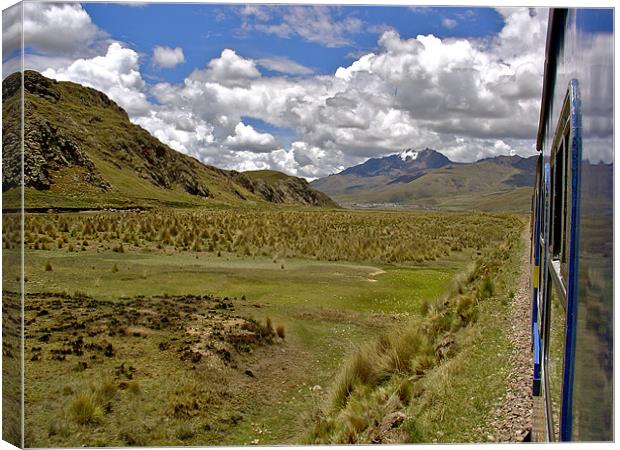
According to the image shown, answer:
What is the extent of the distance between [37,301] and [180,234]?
1471 centimetres

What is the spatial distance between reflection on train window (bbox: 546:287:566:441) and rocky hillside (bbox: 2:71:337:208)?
26660 millimetres

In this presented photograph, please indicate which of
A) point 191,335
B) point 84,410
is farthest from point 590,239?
point 191,335

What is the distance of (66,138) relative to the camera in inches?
2356

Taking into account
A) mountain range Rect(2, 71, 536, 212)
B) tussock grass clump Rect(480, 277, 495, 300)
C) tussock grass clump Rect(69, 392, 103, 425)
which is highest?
mountain range Rect(2, 71, 536, 212)

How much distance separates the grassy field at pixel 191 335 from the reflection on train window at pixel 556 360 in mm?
3794

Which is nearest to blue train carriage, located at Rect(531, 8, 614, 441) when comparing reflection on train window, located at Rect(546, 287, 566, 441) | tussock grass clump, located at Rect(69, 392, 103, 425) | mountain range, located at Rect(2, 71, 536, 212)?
reflection on train window, located at Rect(546, 287, 566, 441)

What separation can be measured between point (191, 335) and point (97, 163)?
66461 mm

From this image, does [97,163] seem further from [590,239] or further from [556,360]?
[590,239]

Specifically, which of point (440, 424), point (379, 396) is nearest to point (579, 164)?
point (440, 424)

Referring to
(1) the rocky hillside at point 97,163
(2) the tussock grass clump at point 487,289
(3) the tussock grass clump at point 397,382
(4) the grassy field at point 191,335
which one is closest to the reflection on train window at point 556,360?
(3) the tussock grass clump at point 397,382

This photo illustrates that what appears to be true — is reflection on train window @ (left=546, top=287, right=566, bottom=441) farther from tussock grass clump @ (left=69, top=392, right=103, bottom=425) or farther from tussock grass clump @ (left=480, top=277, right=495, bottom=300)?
tussock grass clump @ (left=480, top=277, right=495, bottom=300)

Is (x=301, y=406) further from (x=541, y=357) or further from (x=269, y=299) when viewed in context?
(x=269, y=299)

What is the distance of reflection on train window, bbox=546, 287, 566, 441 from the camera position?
2601mm

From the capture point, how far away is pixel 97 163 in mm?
70375
